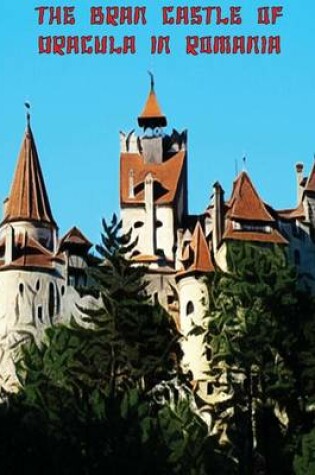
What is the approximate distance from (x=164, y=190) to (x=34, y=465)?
30937mm

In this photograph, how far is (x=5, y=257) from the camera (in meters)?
75.8

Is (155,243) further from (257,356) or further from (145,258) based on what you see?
(257,356)

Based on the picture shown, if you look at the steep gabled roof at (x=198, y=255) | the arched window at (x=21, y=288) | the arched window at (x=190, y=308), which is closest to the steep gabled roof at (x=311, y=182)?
the steep gabled roof at (x=198, y=255)

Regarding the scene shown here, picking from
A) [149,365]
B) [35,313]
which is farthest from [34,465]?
[35,313]

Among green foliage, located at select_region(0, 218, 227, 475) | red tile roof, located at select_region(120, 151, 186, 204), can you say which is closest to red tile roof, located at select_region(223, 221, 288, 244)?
green foliage, located at select_region(0, 218, 227, 475)

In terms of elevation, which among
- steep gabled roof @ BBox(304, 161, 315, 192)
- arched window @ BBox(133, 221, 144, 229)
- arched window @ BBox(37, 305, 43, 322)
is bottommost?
arched window @ BBox(37, 305, 43, 322)

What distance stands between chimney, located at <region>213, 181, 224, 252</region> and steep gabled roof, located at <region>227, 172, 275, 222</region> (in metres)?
0.51

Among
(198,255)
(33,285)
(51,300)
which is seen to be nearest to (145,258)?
(198,255)

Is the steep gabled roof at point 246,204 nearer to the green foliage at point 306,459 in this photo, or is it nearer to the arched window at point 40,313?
the arched window at point 40,313

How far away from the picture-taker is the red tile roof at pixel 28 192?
8012cm

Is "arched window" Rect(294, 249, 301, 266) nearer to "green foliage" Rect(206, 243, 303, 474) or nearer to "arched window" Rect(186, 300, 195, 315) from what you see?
"arched window" Rect(186, 300, 195, 315)

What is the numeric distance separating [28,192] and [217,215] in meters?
11.5

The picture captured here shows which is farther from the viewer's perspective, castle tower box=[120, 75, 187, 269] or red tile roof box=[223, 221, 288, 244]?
castle tower box=[120, 75, 187, 269]

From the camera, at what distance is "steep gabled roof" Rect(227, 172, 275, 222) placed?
73.9 meters
